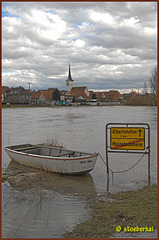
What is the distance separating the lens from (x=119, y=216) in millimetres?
6273

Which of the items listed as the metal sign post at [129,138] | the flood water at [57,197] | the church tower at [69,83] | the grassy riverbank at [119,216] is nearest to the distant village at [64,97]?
the church tower at [69,83]

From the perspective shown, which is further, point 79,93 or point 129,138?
point 79,93

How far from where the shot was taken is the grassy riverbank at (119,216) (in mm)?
5629

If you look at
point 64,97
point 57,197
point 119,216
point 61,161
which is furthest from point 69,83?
point 119,216

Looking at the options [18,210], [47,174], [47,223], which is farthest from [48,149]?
[47,223]

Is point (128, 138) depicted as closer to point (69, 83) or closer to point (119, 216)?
point (119, 216)

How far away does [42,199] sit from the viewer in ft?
26.7

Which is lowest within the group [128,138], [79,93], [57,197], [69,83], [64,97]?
[57,197]

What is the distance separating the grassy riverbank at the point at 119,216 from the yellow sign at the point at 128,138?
225cm

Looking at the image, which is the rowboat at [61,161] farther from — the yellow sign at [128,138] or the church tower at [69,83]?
the church tower at [69,83]

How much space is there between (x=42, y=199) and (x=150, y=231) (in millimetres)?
3793

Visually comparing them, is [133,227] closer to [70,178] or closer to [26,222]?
[26,222]

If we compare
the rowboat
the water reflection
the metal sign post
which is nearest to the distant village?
the rowboat

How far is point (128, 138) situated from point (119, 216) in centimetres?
400
